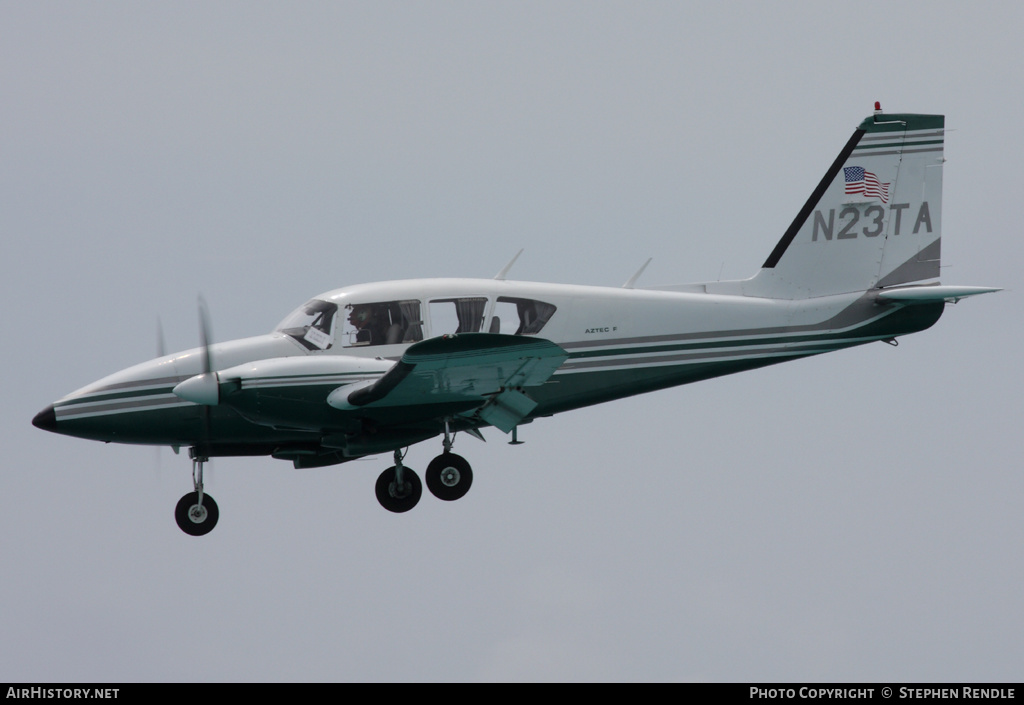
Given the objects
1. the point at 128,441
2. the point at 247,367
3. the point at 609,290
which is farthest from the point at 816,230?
the point at 128,441

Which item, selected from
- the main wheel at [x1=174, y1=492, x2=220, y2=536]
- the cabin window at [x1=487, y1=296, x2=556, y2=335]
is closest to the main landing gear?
the cabin window at [x1=487, y1=296, x2=556, y2=335]

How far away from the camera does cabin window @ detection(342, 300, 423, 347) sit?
20.1m

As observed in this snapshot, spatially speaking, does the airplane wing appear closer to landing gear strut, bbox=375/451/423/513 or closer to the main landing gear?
the main landing gear

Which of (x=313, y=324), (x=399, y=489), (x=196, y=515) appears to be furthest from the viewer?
(x=399, y=489)

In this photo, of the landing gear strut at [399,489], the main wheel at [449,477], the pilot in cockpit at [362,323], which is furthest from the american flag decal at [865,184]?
the landing gear strut at [399,489]

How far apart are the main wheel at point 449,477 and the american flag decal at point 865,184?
26.4 feet

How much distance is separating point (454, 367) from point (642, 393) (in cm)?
444

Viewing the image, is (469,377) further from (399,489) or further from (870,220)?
(870,220)

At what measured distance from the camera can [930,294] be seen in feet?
71.2

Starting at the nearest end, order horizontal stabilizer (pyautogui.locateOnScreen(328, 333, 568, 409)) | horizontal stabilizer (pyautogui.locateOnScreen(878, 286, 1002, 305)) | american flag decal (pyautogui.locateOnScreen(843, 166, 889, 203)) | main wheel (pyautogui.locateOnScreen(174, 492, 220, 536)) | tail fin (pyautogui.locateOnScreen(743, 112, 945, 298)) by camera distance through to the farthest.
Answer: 1. horizontal stabilizer (pyautogui.locateOnScreen(328, 333, 568, 409))
2. main wheel (pyautogui.locateOnScreen(174, 492, 220, 536))
3. horizontal stabilizer (pyautogui.locateOnScreen(878, 286, 1002, 305))
4. tail fin (pyautogui.locateOnScreen(743, 112, 945, 298))
5. american flag decal (pyautogui.locateOnScreen(843, 166, 889, 203))

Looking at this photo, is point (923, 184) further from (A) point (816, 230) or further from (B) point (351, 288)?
(B) point (351, 288)

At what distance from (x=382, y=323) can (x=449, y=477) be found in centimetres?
252

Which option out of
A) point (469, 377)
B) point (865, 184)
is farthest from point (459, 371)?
point (865, 184)

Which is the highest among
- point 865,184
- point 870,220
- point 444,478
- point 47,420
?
point 865,184
